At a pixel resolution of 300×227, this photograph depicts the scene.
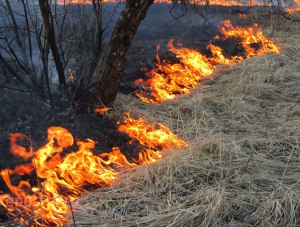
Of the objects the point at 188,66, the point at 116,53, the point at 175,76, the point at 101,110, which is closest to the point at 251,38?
the point at 188,66

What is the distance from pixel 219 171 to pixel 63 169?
160 cm

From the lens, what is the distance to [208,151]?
12.9 feet

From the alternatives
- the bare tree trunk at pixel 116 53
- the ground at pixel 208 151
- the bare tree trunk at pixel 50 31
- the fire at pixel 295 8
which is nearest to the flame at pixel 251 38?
the ground at pixel 208 151

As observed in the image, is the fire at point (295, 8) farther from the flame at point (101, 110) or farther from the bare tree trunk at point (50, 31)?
the bare tree trunk at point (50, 31)

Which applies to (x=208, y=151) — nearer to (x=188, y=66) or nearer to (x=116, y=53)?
(x=116, y=53)

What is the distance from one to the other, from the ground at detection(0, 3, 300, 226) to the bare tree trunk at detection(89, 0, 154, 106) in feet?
1.02

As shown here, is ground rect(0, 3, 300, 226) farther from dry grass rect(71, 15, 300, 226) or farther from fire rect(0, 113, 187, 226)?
fire rect(0, 113, 187, 226)

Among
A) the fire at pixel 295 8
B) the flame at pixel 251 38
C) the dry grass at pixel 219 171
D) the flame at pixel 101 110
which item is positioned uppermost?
the fire at pixel 295 8

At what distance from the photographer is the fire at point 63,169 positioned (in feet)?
10.00

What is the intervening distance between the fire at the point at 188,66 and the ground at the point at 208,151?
282 mm

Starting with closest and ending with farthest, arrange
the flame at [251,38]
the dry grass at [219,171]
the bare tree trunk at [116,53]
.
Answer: the dry grass at [219,171]
the bare tree trunk at [116,53]
the flame at [251,38]

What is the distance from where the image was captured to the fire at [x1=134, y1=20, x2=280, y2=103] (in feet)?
18.7

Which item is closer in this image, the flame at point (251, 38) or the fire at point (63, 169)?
the fire at point (63, 169)

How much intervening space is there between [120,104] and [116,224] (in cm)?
223
